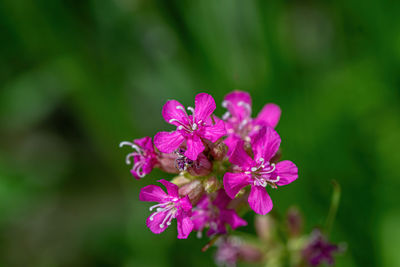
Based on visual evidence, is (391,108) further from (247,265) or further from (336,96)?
(247,265)

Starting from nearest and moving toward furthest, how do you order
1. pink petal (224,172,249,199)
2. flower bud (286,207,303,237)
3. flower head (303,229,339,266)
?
pink petal (224,172,249,199) → flower head (303,229,339,266) → flower bud (286,207,303,237)

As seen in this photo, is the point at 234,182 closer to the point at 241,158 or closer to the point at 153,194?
the point at 241,158

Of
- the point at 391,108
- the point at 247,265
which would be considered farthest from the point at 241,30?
the point at 247,265

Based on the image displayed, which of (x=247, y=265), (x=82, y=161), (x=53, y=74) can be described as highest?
(x=53, y=74)

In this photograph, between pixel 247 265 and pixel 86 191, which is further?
pixel 86 191

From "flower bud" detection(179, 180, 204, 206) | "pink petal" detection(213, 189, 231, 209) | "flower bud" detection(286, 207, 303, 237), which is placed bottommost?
"flower bud" detection(286, 207, 303, 237)

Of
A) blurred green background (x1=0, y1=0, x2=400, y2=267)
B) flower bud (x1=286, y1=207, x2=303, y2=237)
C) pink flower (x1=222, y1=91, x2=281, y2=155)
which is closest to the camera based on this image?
pink flower (x1=222, y1=91, x2=281, y2=155)

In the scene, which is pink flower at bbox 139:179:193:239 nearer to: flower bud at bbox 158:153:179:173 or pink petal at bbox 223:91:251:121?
flower bud at bbox 158:153:179:173

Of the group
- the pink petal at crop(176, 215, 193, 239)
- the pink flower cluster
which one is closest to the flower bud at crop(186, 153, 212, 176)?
the pink flower cluster
